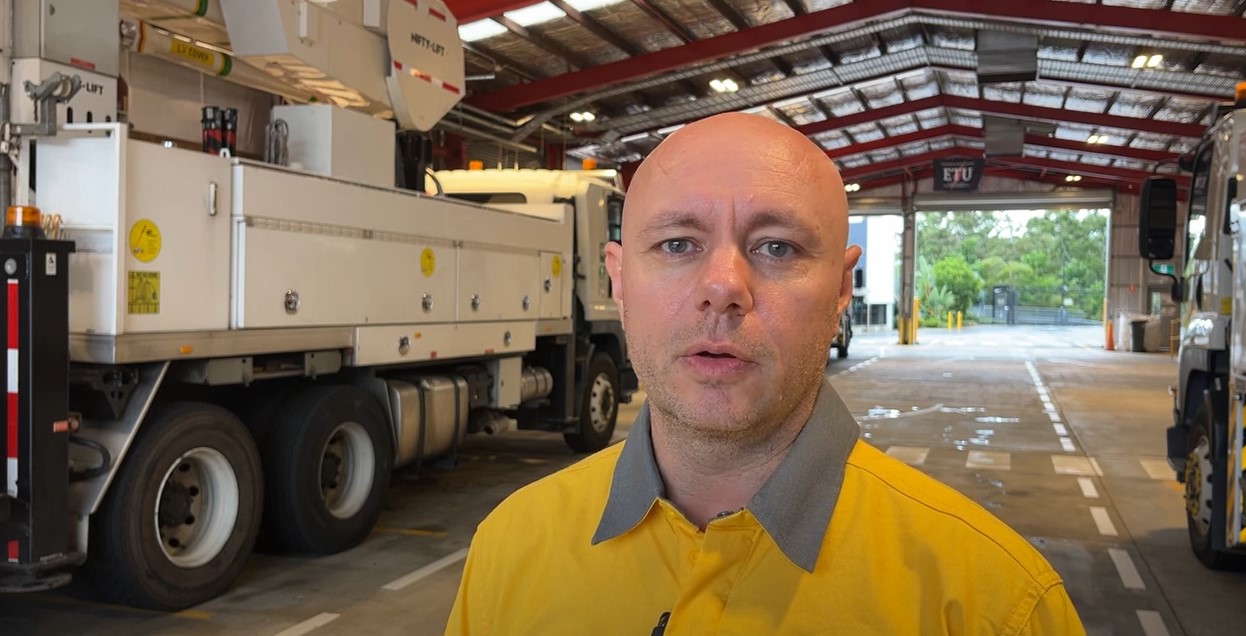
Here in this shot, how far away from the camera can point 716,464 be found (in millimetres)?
1737

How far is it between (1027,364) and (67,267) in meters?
25.6

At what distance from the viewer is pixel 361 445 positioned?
6977 millimetres

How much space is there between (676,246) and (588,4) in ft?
47.5

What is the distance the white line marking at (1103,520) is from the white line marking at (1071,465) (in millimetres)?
1754

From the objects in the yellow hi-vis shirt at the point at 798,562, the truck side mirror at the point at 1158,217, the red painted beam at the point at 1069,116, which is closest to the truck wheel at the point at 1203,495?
the truck side mirror at the point at 1158,217

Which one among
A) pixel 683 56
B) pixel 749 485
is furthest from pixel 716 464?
pixel 683 56

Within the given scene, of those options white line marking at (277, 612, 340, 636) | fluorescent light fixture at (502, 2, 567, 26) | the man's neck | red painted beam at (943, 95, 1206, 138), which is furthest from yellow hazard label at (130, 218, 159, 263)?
red painted beam at (943, 95, 1206, 138)

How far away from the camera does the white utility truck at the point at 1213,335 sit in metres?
5.64

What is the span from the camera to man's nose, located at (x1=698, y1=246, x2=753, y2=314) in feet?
5.22

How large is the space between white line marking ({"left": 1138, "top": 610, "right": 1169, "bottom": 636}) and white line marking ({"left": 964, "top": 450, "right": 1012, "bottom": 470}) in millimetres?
4849

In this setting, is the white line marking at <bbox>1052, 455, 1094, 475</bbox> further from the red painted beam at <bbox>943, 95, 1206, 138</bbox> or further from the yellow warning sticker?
the red painted beam at <bbox>943, 95, 1206, 138</bbox>

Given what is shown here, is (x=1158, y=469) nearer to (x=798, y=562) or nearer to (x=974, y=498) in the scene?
(x=974, y=498)

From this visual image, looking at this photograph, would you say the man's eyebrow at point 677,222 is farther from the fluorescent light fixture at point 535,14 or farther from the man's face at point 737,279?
the fluorescent light fixture at point 535,14

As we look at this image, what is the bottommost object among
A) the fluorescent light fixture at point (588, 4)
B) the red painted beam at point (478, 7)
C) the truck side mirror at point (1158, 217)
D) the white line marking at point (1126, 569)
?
the white line marking at point (1126, 569)
